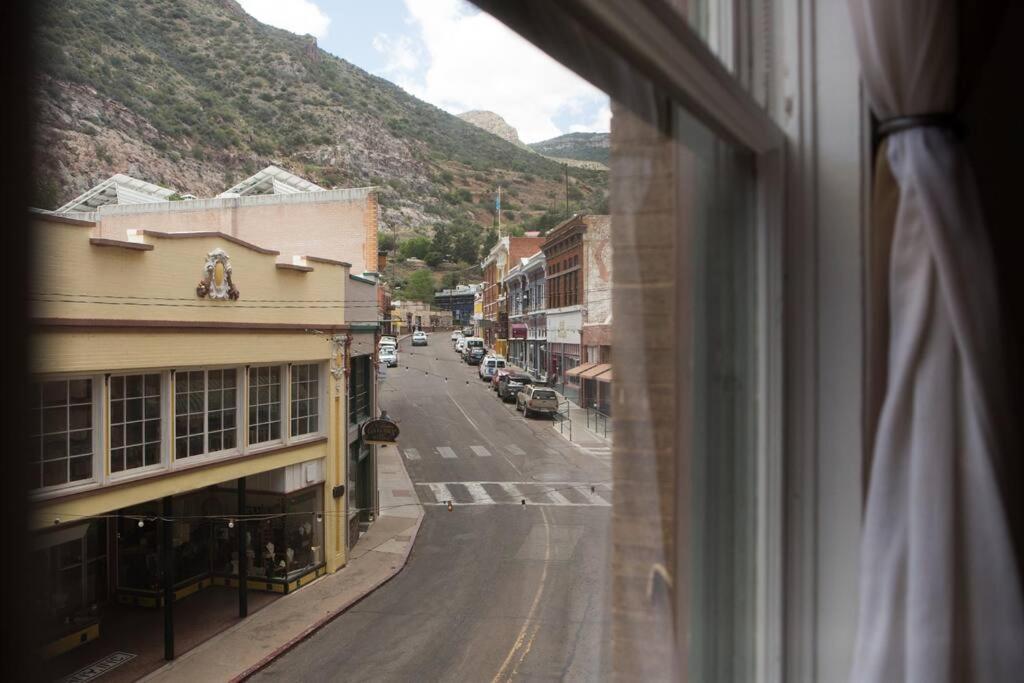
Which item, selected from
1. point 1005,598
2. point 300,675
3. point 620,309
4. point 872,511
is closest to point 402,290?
point 300,675

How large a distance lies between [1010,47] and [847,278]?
0.65m

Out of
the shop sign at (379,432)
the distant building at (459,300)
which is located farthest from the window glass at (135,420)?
the shop sign at (379,432)

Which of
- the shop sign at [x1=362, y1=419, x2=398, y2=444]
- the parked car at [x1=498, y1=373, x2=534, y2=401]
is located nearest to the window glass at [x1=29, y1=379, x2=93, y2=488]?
the parked car at [x1=498, y1=373, x2=534, y2=401]

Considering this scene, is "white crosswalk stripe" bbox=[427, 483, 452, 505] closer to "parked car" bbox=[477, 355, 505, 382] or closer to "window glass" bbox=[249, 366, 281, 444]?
"parked car" bbox=[477, 355, 505, 382]

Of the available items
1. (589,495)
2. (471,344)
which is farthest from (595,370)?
(471,344)

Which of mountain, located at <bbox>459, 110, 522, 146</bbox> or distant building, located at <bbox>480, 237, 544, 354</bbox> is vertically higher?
mountain, located at <bbox>459, 110, 522, 146</bbox>

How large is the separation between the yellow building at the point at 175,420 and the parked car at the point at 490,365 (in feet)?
0.99

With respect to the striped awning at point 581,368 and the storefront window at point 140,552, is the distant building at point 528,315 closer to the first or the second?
the striped awning at point 581,368

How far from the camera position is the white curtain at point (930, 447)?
0.81 metres

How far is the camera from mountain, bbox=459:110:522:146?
0.82 meters

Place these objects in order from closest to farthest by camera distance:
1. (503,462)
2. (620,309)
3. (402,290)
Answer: (620,309)
(402,290)
(503,462)

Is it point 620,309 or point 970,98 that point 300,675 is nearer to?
Result: point 620,309

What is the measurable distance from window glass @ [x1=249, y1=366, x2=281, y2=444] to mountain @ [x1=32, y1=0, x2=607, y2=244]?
325 millimetres

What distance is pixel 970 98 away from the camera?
1128 millimetres
